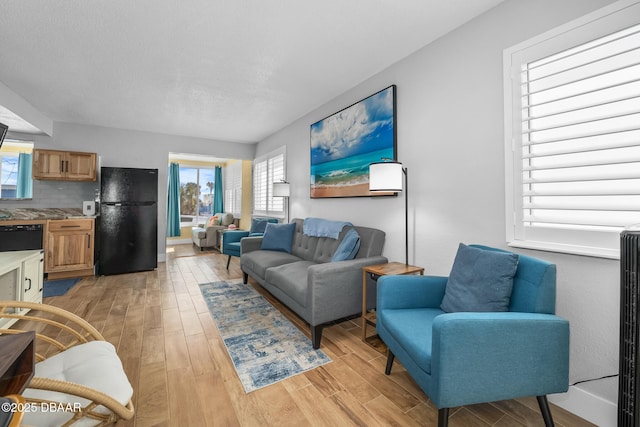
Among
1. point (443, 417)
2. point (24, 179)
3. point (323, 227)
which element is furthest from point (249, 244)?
point (24, 179)

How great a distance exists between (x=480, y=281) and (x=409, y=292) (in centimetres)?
44

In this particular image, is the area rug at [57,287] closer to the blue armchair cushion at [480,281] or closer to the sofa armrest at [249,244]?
the sofa armrest at [249,244]

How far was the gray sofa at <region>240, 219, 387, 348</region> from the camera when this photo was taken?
2195 mm

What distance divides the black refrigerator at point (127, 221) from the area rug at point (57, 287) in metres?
0.44

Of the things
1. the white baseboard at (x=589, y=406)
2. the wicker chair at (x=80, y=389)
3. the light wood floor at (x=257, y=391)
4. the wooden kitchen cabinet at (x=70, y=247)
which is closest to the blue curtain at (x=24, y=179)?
the wooden kitchen cabinet at (x=70, y=247)

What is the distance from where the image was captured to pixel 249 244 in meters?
3.94

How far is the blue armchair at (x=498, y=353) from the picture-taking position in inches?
47.6

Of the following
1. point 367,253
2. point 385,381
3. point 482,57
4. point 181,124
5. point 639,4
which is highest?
point 181,124

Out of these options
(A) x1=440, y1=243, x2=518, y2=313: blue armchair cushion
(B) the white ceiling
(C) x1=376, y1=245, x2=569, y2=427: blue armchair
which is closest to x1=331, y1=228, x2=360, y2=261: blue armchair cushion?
(A) x1=440, y1=243, x2=518, y2=313: blue armchair cushion

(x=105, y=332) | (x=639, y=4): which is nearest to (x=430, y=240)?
(x=639, y=4)

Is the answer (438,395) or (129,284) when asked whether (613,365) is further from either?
(129,284)

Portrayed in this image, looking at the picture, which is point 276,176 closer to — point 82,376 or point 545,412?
point 82,376

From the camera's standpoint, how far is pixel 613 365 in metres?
1.44

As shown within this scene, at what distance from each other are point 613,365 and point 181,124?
Result: 578 cm
